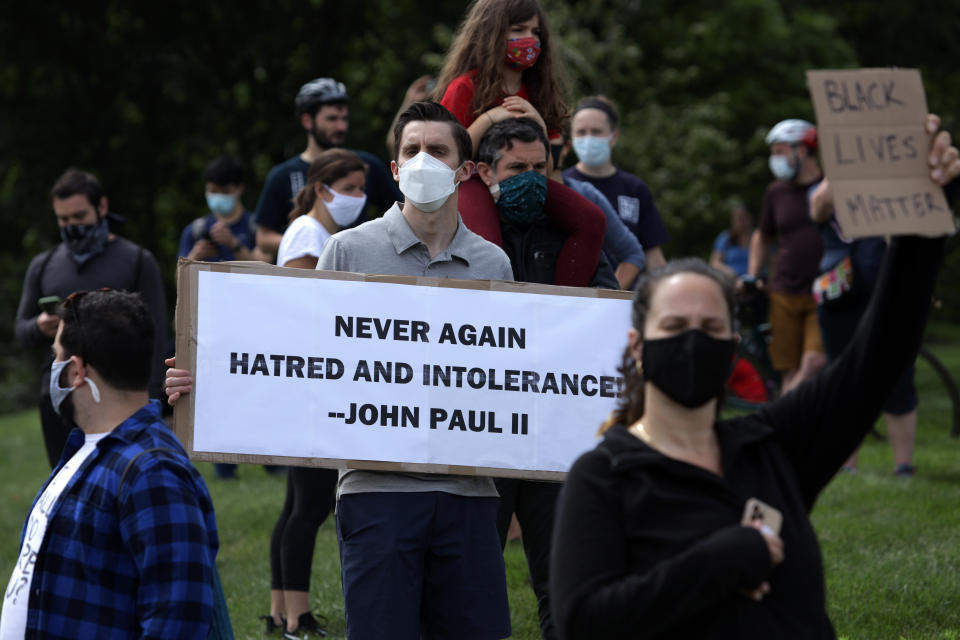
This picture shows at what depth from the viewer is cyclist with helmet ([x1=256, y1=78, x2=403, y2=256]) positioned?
7.63m

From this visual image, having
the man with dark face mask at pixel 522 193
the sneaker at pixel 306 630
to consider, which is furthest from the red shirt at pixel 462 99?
the sneaker at pixel 306 630

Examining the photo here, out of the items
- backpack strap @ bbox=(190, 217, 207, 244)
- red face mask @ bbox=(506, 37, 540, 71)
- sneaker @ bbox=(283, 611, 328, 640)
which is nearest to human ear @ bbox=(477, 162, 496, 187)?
red face mask @ bbox=(506, 37, 540, 71)

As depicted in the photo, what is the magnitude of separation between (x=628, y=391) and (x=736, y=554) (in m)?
0.61

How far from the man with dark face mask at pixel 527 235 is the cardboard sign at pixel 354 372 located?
41 centimetres

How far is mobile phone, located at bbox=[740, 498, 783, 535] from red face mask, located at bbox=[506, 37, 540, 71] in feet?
9.93

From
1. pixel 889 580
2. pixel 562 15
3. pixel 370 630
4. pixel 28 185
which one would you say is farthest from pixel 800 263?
pixel 28 185

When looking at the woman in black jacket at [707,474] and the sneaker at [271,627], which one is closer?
the woman in black jacket at [707,474]

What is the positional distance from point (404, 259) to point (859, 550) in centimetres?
392

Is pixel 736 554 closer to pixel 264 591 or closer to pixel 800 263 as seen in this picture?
pixel 264 591

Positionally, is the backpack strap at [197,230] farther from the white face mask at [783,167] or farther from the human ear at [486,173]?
the human ear at [486,173]

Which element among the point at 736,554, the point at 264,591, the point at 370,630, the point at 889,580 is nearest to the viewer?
the point at 736,554

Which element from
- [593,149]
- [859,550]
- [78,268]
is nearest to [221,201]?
[78,268]

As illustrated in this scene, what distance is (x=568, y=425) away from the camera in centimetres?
447

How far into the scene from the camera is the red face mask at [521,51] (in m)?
5.39
